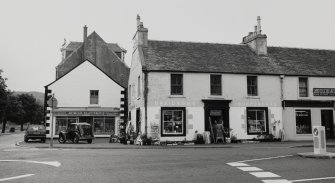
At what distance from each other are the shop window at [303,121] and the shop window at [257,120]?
2727 millimetres

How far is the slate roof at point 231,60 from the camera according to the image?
27.9 metres

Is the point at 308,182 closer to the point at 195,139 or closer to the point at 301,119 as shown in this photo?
the point at 195,139

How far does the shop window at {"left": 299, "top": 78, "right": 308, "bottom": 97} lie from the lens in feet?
96.8

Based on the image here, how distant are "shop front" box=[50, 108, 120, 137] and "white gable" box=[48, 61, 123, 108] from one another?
779 millimetres

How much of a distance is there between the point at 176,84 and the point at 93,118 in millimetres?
11884

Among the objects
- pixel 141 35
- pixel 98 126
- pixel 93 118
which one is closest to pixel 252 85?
pixel 141 35

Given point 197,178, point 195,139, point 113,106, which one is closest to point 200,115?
point 195,139

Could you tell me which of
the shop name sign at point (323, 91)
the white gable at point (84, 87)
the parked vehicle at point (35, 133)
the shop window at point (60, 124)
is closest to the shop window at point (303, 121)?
the shop name sign at point (323, 91)

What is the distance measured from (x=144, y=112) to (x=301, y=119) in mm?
12358

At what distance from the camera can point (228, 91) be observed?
1105 inches

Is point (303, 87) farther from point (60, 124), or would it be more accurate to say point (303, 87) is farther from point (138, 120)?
point (60, 124)

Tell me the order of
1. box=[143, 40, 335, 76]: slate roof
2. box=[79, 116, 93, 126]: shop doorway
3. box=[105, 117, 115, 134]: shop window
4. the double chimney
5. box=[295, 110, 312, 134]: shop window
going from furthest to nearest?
box=[105, 117, 115, 134]: shop window
box=[79, 116, 93, 126]: shop doorway
the double chimney
box=[295, 110, 312, 134]: shop window
box=[143, 40, 335, 76]: slate roof

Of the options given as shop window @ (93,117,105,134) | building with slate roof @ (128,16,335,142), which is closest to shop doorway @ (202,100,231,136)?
building with slate roof @ (128,16,335,142)

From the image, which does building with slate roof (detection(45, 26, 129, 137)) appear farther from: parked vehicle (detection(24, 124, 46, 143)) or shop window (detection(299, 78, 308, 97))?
shop window (detection(299, 78, 308, 97))
